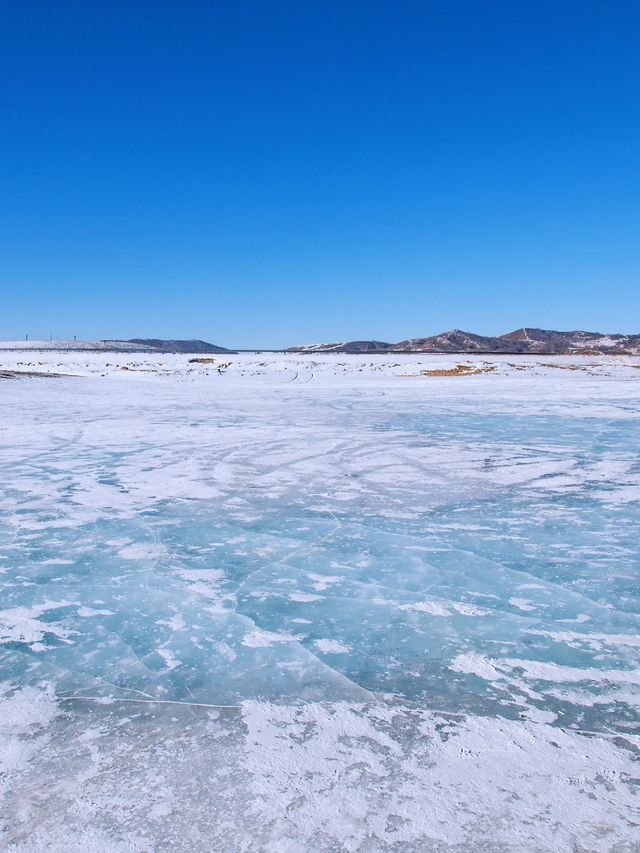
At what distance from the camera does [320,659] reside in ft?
7.77

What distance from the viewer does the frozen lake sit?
1562mm

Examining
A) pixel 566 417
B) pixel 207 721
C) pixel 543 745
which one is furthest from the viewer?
pixel 566 417

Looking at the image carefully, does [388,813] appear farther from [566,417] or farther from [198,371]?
[198,371]

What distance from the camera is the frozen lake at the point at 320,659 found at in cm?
156

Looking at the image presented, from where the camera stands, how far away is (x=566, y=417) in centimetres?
1050

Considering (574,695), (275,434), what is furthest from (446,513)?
(275,434)

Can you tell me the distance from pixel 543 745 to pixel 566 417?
9400 millimetres

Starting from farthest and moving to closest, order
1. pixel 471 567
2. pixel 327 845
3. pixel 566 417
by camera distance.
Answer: pixel 566 417 → pixel 471 567 → pixel 327 845

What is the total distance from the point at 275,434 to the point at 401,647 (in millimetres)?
6000

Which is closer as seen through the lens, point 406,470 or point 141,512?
point 141,512

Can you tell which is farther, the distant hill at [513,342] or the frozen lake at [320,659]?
the distant hill at [513,342]

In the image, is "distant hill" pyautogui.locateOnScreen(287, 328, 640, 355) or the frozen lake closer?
the frozen lake

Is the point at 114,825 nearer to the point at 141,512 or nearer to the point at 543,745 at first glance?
the point at 543,745

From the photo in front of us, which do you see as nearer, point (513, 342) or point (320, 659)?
point (320, 659)
